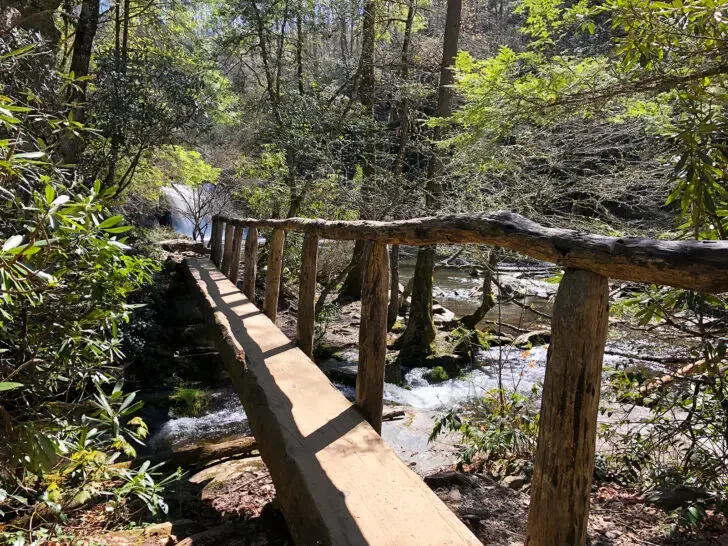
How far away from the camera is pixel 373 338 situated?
2.88 metres

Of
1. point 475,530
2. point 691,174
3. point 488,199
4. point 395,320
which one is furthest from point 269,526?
point 395,320

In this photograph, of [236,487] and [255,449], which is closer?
[236,487]

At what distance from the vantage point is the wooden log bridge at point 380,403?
1320mm

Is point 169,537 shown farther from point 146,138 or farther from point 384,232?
point 146,138

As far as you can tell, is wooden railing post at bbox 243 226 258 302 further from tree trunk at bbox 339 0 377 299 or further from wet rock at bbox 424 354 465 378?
wet rock at bbox 424 354 465 378

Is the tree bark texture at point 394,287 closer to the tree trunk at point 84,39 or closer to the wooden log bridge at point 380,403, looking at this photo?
the tree trunk at point 84,39

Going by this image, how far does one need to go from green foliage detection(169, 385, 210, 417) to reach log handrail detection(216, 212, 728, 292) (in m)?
4.95

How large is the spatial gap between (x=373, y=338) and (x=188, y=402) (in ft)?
14.0

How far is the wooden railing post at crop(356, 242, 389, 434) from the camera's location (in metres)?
2.86

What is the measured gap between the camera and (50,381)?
7.57 ft

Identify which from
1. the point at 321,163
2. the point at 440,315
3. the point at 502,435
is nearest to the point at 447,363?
the point at 440,315

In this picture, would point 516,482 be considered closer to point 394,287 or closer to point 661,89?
point 661,89

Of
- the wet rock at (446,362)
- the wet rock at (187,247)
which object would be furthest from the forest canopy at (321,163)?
the wet rock at (187,247)

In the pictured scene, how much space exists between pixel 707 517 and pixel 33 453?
3301 mm
